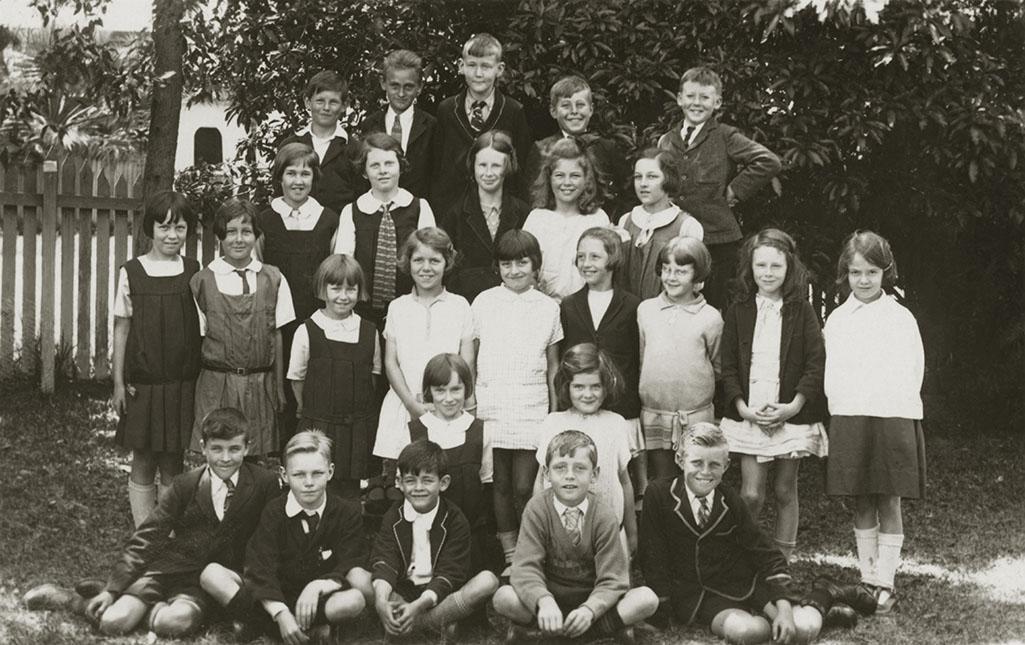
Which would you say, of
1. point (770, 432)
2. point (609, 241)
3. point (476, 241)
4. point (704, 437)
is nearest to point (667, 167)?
point (609, 241)

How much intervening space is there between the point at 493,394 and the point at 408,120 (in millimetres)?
1854

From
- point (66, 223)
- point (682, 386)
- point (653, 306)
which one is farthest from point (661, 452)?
point (66, 223)

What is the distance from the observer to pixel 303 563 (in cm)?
490

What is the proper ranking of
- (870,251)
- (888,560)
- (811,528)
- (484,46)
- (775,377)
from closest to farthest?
(888,560), (870,251), (775,377), (484,46), (811,528)

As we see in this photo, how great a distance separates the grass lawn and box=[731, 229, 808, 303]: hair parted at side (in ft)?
4.39

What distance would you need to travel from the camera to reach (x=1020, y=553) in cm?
605

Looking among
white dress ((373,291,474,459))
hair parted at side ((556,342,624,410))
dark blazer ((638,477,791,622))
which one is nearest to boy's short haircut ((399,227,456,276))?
white dress ((373,291,474,459))

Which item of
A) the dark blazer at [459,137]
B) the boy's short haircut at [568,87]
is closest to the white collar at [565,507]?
the dark blazer at [459,137]

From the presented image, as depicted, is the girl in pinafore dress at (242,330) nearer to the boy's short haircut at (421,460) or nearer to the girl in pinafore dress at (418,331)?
the girl in pinafore dress at (418,331)

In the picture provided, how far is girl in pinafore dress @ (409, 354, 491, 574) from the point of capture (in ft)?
17.4

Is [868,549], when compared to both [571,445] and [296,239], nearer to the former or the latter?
[571,445]

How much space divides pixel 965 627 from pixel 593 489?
1.61 meters

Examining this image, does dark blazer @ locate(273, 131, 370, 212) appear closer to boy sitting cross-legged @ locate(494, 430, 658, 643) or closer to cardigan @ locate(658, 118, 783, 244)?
cardigan @ locate(658, 118, 783, 244)

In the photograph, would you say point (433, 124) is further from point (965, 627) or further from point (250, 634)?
point (965, 627)
